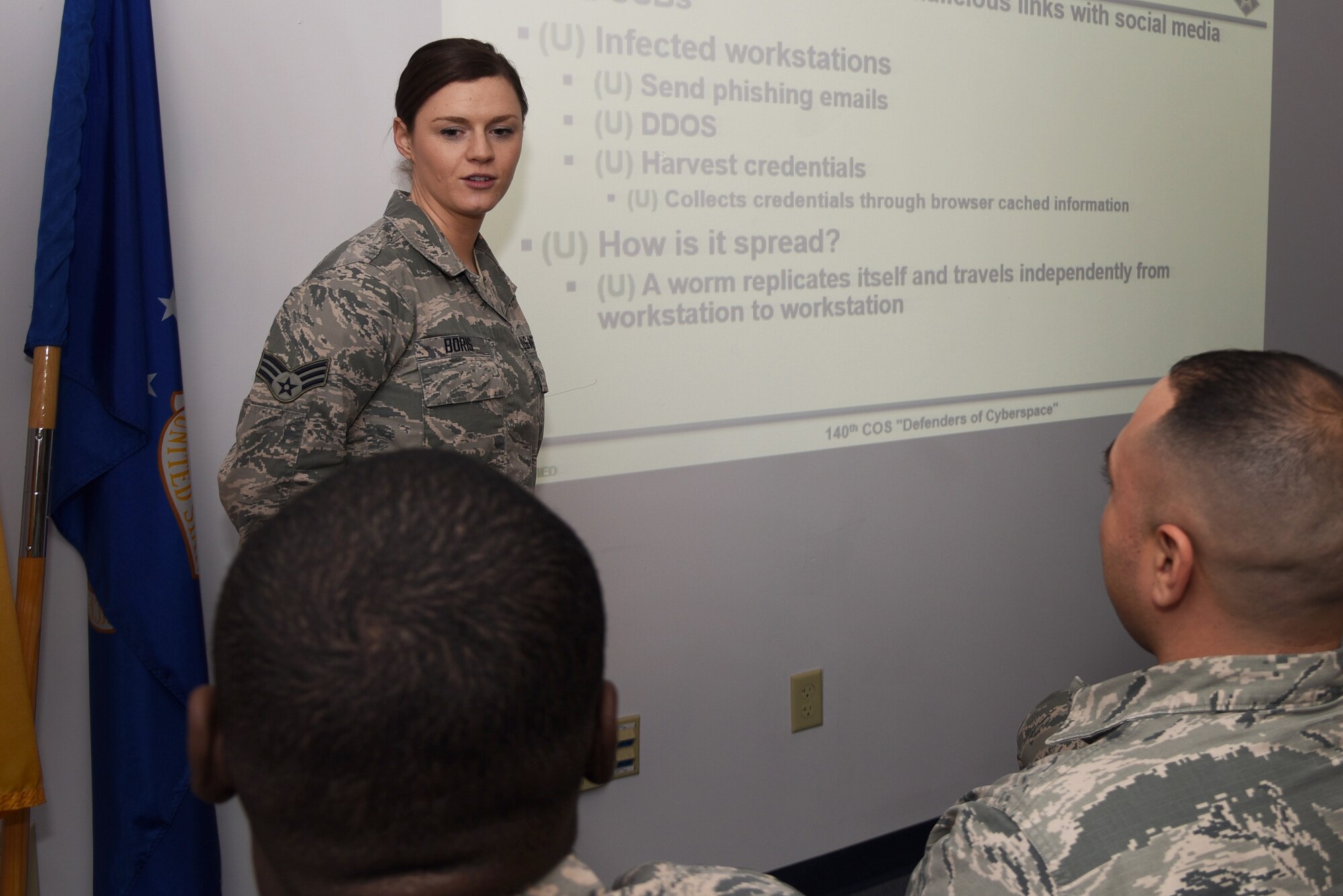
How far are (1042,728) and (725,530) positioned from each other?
3.31ft

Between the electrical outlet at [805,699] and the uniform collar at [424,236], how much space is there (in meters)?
1.25

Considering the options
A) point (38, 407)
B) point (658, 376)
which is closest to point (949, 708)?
point (658, 376)

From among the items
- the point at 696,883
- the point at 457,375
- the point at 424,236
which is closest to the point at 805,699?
the point at 457,375

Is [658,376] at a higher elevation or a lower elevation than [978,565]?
higher

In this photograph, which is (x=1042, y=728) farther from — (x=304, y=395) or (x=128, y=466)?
(x=128, y=466)

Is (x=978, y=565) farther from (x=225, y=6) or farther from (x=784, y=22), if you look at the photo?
(x=225, y=6)

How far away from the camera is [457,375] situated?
61.2 inches

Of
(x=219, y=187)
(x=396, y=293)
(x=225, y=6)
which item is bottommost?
(x=396, y=293)

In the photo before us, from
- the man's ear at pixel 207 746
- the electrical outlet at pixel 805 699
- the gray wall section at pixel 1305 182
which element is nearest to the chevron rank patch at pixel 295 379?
the man's ear at pixel 207 746

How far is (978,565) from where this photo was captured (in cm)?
263

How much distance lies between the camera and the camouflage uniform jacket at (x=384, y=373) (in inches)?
56.4

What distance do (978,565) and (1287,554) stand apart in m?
1.74

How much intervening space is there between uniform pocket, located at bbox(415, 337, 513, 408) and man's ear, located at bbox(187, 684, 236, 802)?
39.0 inches

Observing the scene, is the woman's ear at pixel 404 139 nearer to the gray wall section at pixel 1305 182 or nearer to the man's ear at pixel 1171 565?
the man's ear at pixel 1171 565
